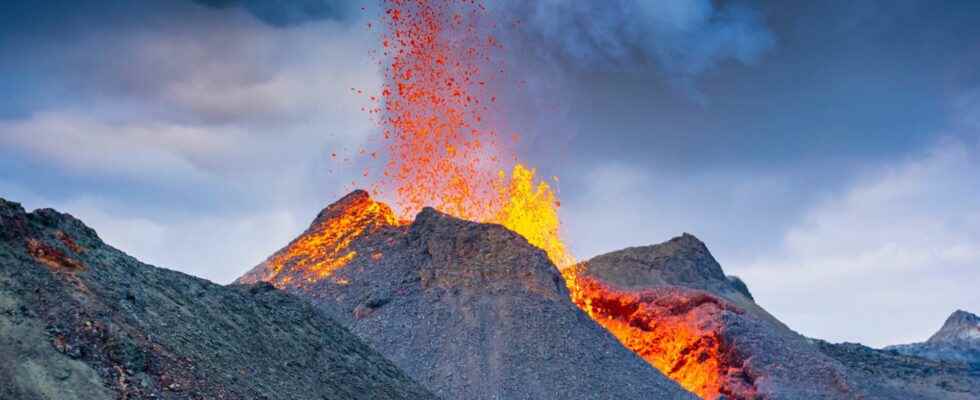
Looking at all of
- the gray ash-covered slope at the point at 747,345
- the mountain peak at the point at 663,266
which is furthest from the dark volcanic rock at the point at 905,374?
the mountain peak at the point at 663,266

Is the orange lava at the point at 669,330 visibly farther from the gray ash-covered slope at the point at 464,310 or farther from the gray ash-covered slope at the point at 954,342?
→ the gray ash-covered slope at the point at 954,342

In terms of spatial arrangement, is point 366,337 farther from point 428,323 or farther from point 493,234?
point 493,234

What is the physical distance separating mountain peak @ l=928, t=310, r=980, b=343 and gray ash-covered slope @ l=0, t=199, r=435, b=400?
67.9m

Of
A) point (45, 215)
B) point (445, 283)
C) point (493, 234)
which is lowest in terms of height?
point (45, 215)

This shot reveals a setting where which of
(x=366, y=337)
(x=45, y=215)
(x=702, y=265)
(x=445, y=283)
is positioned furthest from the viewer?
(x=702, y=265)

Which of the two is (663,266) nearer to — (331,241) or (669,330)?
(669,330)

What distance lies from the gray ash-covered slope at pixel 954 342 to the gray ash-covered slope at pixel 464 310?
48.1 m

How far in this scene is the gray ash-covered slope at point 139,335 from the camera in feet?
48.3

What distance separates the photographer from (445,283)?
37031 mm

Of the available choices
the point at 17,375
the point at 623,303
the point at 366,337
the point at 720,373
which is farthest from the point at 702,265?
the point at 17,375

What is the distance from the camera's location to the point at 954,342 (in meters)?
78.9

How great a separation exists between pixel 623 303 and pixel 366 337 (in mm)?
18754

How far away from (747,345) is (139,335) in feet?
104

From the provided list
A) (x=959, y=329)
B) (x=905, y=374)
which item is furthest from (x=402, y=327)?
(x=959, y=329)
